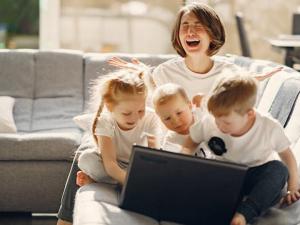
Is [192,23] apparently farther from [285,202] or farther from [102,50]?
[102,50]

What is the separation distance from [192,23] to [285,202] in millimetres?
894

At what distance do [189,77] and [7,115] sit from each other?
126cm

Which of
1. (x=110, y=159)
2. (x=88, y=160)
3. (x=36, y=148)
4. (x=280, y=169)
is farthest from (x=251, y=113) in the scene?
(x=36, y=148)

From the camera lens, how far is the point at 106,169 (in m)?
2.42

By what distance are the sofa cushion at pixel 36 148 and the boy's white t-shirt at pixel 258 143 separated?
3.94 feet

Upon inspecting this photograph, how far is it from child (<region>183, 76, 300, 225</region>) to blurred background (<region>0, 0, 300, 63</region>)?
121 inches

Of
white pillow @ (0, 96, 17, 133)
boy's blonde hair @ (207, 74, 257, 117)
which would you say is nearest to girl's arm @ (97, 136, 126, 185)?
boy's blonde hair @ (207, 74, 257, 117)

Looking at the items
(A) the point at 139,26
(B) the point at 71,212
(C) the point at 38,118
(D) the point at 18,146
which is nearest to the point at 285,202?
(B) the point at 71,212

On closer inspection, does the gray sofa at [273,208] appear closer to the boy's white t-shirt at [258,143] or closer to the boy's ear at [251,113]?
the boy's white t-shirt at [258,143]

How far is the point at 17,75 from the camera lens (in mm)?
3969

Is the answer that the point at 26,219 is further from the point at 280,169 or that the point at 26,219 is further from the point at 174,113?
the point at 280,169

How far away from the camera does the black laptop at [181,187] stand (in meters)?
2.08

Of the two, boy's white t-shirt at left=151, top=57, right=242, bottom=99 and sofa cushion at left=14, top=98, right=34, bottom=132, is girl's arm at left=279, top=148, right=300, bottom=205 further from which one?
sofa cushion at left=14, top=98, right=34, bottom=132

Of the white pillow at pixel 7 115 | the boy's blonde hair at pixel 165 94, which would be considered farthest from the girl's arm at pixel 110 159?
the white pillow at pixel 7 115
